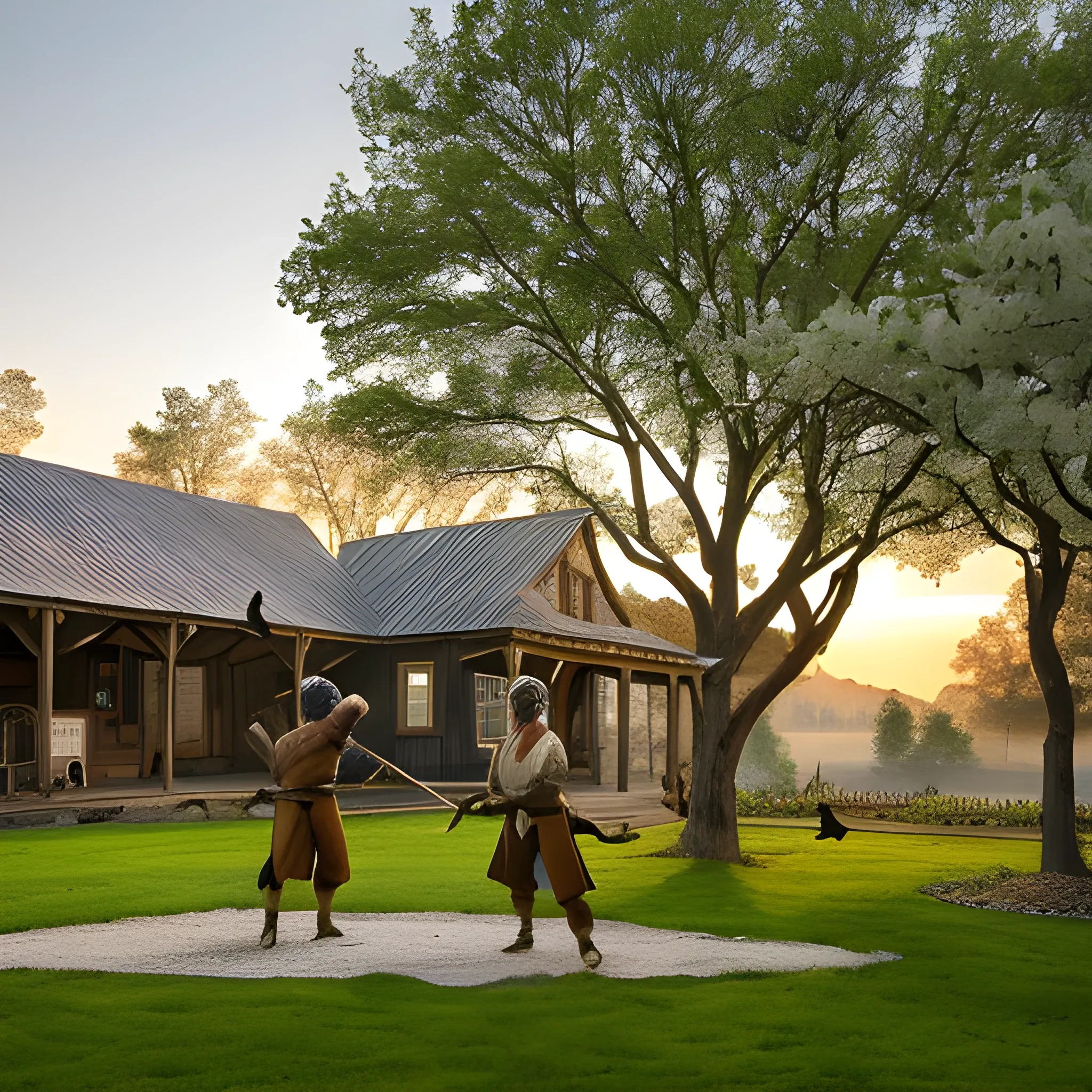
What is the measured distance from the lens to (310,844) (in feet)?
29.0

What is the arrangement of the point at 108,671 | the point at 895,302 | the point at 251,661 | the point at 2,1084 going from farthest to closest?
the point at 251,661
the point at 108,671
the point at 895,302
the point at 2,1084

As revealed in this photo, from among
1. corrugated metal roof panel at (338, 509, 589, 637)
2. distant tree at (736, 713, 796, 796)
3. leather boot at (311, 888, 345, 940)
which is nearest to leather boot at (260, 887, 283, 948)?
leather boot at (311, 888, 345, 940)

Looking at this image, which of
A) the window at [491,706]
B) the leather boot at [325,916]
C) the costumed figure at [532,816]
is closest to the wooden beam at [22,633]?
the window at [491,706]

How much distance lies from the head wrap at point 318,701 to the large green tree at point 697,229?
6.04m

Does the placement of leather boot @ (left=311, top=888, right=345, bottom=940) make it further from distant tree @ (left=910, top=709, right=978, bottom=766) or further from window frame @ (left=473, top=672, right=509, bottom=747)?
A: distant tree @ (left=910, top=709, right=978, bottom=766)

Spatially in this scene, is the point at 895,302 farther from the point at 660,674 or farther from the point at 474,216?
the point at 660,674

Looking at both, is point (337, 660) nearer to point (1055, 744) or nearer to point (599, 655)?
point (599, 655)

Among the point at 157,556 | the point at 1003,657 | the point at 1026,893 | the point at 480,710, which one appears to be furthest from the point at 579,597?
the point at 1003,657

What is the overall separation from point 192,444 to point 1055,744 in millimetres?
37325

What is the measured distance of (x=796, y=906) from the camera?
11.6 metres

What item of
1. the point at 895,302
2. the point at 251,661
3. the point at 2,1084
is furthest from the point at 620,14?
the point at 251,661

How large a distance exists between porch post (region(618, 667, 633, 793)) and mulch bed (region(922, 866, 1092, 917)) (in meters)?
9.76

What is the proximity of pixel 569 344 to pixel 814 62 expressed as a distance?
459 centimetres

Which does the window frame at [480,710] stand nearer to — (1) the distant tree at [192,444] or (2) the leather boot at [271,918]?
(2) the leather boot at [271,918]
